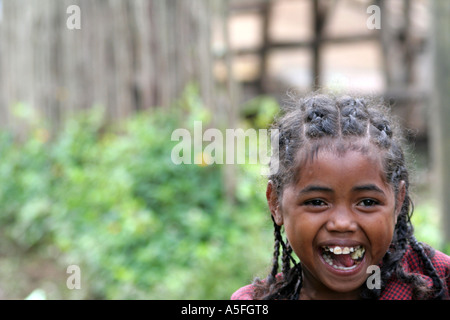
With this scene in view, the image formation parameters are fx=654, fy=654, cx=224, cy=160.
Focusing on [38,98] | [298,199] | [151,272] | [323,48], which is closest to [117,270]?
[151,272]

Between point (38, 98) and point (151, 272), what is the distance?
465cm

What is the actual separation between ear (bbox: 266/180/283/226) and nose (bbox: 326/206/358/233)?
9.5 inches

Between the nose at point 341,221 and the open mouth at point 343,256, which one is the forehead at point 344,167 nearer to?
the nose at point 341,221

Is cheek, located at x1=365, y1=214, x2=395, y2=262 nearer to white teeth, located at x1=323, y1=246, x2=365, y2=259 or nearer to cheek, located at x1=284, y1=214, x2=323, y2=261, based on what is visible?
white teeth, located at x1=323, y1=246, x2=365, y2=259

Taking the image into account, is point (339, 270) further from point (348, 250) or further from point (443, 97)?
point (443, 97)

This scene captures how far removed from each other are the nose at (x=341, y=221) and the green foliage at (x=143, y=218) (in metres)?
2.48

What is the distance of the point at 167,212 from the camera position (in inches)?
229

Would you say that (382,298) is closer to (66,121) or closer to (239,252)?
(239,252)

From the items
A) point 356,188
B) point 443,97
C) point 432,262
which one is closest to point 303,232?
point 356,188

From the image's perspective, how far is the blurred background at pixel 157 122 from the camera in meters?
4.93

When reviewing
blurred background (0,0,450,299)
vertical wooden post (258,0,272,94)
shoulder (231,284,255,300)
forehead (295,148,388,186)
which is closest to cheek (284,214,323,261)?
forehead (295,148,388,186)

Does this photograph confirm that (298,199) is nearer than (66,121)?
Yes

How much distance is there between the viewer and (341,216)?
186 cm

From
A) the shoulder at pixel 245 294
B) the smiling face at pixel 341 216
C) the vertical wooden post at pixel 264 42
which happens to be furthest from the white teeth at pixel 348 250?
the vertical wooden post at pixel 264 42
